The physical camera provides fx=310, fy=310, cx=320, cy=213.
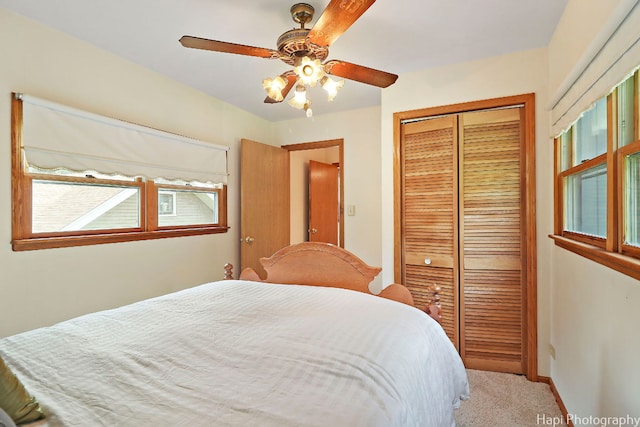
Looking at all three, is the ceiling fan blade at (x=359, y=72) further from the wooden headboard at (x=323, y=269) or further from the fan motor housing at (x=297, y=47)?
the wooden headboard at (x=323, y=269)

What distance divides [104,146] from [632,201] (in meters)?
2.97

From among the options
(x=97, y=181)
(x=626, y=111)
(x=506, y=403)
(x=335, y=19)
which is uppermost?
(x=335, y=19)

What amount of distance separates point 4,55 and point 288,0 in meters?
1.67

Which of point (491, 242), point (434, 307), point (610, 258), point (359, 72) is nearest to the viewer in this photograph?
point (610, 258)

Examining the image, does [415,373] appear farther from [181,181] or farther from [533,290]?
[181,181]

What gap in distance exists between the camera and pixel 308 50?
5.33 ft

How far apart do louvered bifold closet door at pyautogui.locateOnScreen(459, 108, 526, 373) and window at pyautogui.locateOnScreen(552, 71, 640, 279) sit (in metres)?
0.36

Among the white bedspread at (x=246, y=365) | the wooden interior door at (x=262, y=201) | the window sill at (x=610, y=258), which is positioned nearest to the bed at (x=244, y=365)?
the white bedspread at (x=246, y=365)

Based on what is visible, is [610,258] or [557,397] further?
[557,397]

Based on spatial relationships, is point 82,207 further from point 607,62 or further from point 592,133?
point 592,133

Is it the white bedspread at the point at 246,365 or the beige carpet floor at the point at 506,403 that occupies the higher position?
the white bedspread at the point at 246,365

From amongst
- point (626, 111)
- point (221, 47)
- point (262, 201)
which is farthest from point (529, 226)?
point (262, 201)

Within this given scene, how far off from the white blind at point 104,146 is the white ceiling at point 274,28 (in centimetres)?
54

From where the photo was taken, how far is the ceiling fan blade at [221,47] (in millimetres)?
1533
